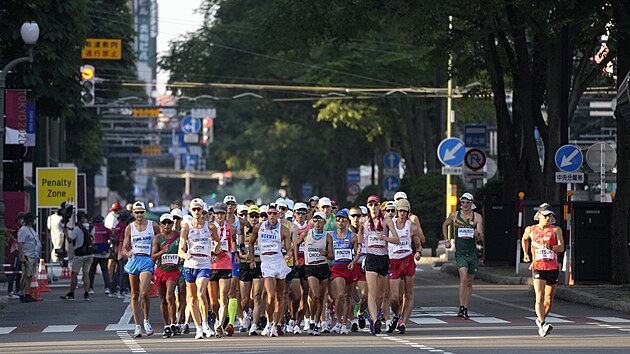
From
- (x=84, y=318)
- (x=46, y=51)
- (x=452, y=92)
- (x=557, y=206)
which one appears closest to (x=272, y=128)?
(x=452, y=92)

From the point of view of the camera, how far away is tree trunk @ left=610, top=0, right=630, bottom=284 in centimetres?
3175

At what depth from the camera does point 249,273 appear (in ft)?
76.5

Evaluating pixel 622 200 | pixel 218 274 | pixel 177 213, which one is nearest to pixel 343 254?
pixel 218 274

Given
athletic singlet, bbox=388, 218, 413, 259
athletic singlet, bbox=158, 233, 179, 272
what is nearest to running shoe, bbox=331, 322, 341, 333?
athletic singlet, bbox=388, 218, 413, 259

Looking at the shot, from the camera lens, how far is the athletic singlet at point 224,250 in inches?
894

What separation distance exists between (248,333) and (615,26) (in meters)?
11.4

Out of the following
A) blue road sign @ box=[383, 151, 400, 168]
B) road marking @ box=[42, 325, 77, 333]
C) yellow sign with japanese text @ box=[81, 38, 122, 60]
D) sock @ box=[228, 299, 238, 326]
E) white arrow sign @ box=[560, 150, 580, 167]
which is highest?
yellow sign with japanese text @ box=[81, 38, 122, 60]

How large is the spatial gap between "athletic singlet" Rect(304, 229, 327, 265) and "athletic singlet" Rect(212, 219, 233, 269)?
1118 mm

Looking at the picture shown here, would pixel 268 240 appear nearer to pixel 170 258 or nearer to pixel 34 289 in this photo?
Answer: pixel 170 258

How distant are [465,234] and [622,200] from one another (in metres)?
7.00

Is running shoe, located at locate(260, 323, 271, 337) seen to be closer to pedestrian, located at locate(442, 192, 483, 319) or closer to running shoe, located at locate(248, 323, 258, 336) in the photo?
running shoe, located at locate(248, 323, 258, 336)

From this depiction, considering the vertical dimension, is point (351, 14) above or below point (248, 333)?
above

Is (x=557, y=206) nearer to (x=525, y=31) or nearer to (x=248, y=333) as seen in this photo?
(x=525, y=31)

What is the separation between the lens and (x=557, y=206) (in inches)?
1332
